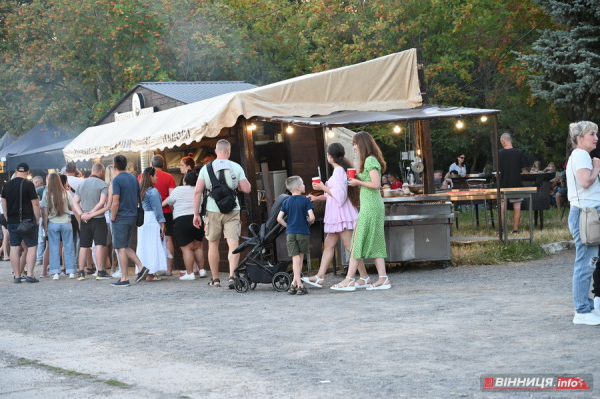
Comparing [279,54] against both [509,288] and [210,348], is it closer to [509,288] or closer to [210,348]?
[509,288]

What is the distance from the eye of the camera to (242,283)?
10.6 m

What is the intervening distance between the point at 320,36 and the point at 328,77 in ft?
52.7

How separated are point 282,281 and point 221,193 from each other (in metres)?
1.43

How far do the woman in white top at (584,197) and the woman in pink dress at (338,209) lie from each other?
3.74 meters

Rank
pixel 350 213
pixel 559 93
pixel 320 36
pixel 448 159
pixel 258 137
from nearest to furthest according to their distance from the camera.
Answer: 1. pixel 350 213
2. pixel 258 137
3. pixel 559 93
4. pixel 320 36
5. pixel 448 159

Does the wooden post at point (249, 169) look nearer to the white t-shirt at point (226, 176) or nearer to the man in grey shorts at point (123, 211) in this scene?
the man in grey shorts at point (123, 211)

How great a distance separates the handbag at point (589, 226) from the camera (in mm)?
6801

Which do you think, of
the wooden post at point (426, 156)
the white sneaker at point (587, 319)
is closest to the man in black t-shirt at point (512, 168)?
the wooden post at point (426, 156)

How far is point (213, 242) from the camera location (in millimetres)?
11273

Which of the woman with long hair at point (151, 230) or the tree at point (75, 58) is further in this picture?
the tree at point (75, 58)

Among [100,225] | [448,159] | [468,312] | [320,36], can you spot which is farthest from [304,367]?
[448,159]

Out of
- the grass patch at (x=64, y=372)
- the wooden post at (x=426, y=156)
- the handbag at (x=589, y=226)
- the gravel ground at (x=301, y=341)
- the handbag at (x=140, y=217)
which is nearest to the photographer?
the gravel ground at (x=301, y=341)

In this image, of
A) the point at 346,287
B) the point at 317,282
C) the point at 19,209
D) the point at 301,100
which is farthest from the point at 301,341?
the point at 19,209

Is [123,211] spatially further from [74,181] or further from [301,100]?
[301,100]
